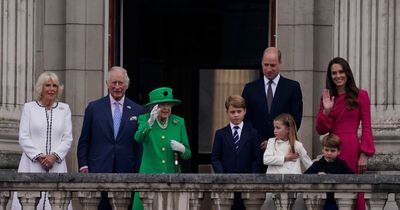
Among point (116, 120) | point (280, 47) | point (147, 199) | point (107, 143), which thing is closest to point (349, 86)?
point (147, 199)

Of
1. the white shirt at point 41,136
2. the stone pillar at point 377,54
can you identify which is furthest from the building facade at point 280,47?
the white shirt at point 41,136

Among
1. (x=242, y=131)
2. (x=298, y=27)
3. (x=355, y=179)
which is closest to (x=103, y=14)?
(x=298, y=27)

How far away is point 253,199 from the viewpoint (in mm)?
19734

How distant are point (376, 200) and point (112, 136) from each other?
121 inches

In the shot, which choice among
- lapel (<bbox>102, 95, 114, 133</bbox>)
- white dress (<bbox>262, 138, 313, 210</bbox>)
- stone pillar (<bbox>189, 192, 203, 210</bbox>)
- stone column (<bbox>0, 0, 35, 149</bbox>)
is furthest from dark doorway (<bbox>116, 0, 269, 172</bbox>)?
stone pillar (<bbox>189, 192, 203, 210</bbox>)

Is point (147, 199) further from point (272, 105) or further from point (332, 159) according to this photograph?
point (272, 105)

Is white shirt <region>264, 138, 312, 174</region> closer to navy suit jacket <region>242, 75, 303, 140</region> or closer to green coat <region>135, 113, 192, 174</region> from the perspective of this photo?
navy suit jacket <region>242, 75, 303, 140</region>

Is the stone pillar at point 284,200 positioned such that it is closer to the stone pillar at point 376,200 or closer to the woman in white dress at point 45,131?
the stone pillar at point 376,200

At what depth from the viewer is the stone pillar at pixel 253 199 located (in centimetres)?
1972

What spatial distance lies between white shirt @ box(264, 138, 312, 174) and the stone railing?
2.42ft

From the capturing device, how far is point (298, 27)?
2381cm

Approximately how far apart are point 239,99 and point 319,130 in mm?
902

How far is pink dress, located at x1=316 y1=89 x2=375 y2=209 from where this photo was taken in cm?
2031

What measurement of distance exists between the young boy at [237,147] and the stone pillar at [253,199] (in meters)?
0.84
